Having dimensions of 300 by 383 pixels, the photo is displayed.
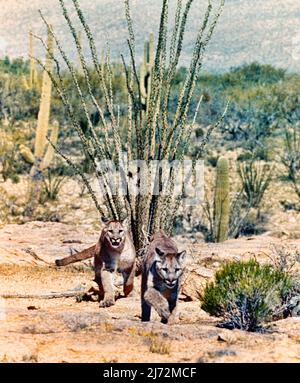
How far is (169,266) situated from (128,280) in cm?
242

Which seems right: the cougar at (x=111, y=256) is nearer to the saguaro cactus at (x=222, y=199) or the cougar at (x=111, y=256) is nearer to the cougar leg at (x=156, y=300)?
the cougar leg at (x=156, y=300)

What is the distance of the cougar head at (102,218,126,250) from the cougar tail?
159cm

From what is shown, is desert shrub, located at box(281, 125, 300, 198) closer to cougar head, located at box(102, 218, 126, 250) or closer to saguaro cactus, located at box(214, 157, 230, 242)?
saguaro cactus, located at box(214, 157, 230, 242)

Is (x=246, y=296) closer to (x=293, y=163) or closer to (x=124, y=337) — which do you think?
(x=124, y=337)

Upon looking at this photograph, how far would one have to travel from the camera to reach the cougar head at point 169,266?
6.96m

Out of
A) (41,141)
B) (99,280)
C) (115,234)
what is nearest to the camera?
(115,234)

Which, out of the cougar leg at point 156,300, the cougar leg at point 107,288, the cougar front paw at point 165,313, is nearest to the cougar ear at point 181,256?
the cougar leg at point 156,300

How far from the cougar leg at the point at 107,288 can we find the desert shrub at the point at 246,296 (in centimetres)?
118

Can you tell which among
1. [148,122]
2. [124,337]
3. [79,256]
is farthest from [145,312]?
[148,122]

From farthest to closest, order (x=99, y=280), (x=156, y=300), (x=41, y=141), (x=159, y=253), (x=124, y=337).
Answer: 1. (x=41, y=141)
2. (x=99, y=280)
3. (x=156, y=300)
4. (x=159, y=253)
5. (x=124, y=337)

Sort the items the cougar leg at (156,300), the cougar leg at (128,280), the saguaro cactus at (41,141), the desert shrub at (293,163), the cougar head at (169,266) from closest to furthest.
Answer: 1. the cougar head at (169,266)
2. the cougar leg at (156,300)
3. the cougar leg at (128,280)
4. the saguaro cactus at (41,141)
5. the desert shrub at (293,163)

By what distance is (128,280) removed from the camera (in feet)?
30.6

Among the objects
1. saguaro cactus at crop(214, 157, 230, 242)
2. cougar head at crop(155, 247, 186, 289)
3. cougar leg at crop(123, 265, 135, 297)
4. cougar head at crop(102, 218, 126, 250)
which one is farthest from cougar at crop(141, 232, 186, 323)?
saguaro cactus at crop(214, 157, 230, 242)

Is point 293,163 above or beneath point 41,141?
beneath
